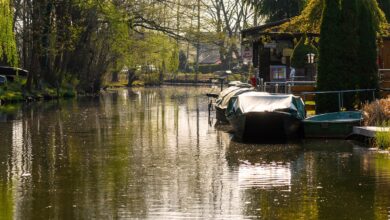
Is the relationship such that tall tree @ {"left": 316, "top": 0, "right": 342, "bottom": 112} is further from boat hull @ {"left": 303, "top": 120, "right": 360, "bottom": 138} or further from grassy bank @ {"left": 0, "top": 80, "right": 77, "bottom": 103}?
grassy bank @ {"left": 0, "top": 80, "right": 77, "bottom": 103}

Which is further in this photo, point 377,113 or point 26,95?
point 26,95

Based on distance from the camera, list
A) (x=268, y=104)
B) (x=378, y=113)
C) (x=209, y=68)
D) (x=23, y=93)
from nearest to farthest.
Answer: (x=378, y=113) < (x=268, y=104) < (x=23, y=93) < (x=209, y=68)

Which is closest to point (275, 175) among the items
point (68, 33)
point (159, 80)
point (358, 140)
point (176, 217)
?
point (176, 217)

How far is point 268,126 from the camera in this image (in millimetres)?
27812

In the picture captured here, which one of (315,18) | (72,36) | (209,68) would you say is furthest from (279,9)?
(209,68)

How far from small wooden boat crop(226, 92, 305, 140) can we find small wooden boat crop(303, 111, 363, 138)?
0.42 meters

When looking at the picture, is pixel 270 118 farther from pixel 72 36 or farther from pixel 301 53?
pixel 72 36

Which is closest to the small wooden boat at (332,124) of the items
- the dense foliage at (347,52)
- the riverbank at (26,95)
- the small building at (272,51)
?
the dense foliage at (347,52)

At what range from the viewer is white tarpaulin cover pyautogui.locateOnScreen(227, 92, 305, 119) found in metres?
27.4

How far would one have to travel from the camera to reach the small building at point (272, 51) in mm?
45406

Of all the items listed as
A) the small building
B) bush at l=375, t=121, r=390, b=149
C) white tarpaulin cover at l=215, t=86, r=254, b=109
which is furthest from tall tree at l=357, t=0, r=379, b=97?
the small building

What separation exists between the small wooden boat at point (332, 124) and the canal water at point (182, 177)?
0.81 meters

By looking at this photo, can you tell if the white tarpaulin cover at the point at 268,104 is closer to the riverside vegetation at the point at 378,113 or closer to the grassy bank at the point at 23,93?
the riverside vegetation at the point at 378,113

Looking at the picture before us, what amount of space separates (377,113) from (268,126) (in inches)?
151
